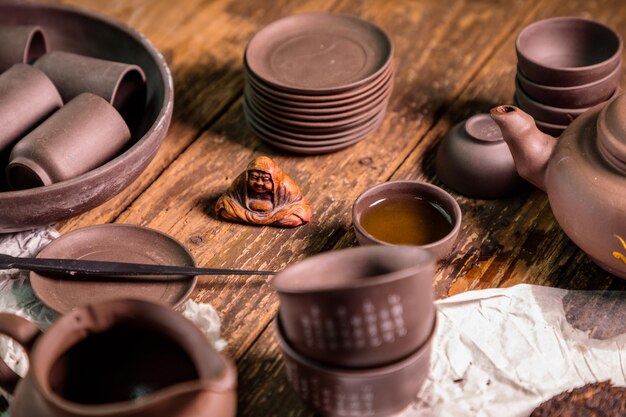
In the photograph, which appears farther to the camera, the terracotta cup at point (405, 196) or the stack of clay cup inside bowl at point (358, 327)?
the terracotta cup at point (405, 196)

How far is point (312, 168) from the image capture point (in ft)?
5.72

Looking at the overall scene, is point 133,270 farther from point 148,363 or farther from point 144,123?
point 144,123

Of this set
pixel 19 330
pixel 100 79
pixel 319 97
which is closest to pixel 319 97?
pixel 319 97

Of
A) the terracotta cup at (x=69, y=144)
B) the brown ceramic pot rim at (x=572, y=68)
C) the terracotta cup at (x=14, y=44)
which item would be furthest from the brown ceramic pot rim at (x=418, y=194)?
the terracotta cup at (x=14, y=44)

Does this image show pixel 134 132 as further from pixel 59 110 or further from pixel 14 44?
pixel 14 44

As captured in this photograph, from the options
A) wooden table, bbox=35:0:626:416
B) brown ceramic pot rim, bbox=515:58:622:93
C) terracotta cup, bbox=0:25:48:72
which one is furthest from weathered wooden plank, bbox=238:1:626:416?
terracotta cup, bbox=0:25:48:72

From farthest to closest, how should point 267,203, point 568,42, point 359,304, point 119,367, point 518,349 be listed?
point 568,42, point 267,203, point 518,349, point 119,367, point 359,304

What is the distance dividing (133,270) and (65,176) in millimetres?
238

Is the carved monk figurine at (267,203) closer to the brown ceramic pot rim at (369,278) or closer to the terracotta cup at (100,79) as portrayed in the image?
the terracotta cup at (100,79)

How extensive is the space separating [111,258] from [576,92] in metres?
0.96

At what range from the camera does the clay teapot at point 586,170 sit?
1342 millimetres

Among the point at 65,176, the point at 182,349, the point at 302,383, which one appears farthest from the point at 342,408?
the point at 65,176

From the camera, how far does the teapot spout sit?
4.77 feet

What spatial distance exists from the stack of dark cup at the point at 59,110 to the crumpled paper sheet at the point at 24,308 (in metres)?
0.11
